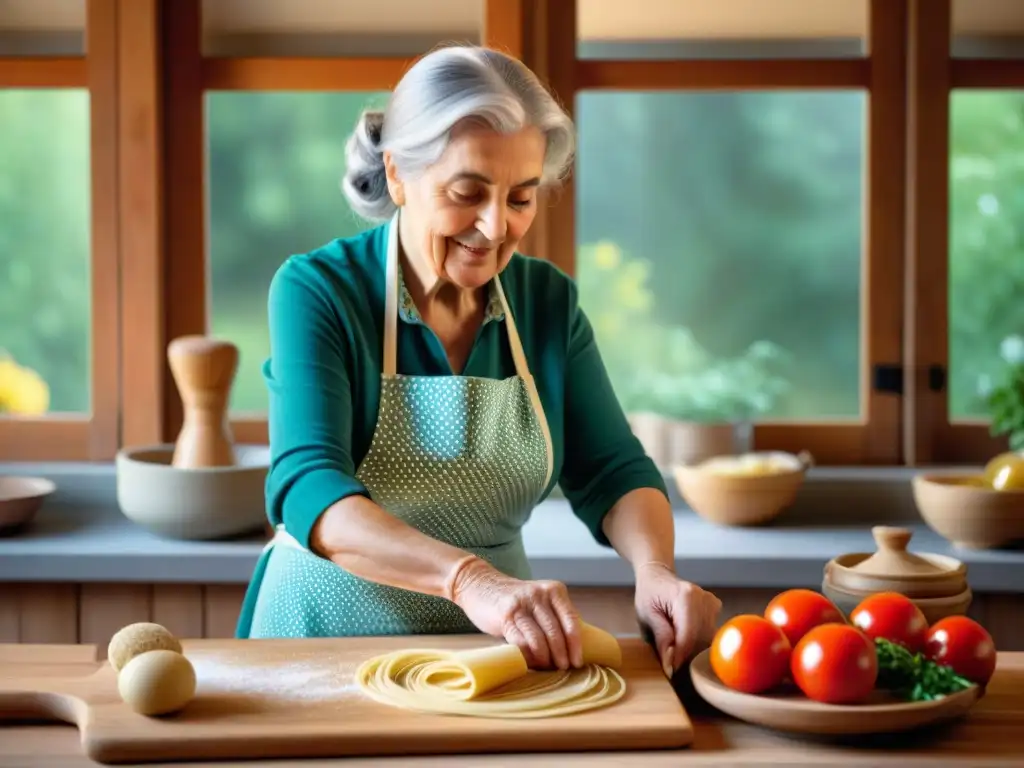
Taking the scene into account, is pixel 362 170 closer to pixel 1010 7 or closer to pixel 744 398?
pixel 744 398

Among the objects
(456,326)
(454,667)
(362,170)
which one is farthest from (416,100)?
(454,667)

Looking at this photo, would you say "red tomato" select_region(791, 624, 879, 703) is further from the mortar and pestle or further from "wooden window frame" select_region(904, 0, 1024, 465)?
"wooden window frame" select_region(904, 0, 1024, 465)

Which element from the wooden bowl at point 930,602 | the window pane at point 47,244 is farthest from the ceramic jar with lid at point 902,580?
the window pane at point 47,244

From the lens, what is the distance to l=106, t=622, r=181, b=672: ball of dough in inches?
57.1

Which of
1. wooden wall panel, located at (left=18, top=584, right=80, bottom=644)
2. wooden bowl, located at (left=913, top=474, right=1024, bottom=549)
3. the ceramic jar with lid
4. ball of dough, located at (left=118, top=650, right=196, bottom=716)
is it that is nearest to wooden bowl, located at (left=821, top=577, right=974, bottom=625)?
the ceramic jar with lid

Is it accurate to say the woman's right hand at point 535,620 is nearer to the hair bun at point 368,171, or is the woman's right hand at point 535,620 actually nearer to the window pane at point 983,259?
the hair bun at point 368,171

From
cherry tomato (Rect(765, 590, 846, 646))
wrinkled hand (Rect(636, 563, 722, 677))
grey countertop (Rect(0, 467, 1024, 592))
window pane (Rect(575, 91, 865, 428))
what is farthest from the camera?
window pane (Rect(575, 91, 865, 428))

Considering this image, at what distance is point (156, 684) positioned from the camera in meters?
1.34

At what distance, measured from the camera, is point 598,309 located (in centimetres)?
316

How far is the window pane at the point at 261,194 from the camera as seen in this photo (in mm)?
3154

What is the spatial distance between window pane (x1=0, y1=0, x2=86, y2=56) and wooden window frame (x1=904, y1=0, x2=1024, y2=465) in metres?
1.90

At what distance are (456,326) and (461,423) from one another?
147mm

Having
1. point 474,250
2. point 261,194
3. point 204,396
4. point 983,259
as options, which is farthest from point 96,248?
point 983,259

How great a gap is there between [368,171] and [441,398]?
326 mm
